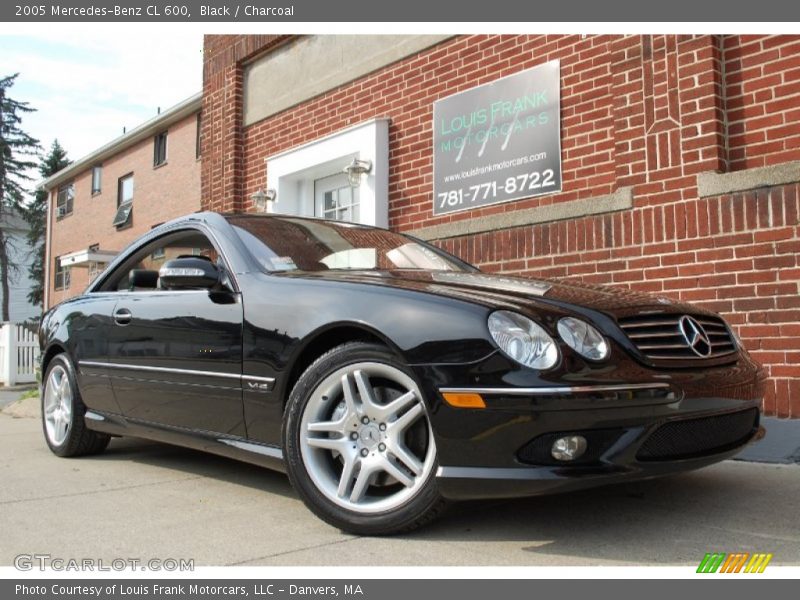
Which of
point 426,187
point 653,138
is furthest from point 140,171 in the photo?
point 653,138

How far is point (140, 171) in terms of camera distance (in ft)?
70.3

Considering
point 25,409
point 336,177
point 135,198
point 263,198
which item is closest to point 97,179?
point 135,198

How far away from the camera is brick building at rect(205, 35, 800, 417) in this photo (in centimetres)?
488

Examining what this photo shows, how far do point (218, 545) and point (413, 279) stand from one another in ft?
4.17

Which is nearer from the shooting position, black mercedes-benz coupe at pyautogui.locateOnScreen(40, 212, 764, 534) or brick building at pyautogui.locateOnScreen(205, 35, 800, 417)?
black mercedes-benz coupe at pyautogui.locateOnScreen(40, 212, 764, 534)

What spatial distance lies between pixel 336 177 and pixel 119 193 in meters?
15.8

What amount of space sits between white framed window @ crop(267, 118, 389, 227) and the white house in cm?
3852

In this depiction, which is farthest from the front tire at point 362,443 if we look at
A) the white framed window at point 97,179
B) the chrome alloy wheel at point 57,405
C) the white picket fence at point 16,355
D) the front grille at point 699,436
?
the white framed window at point 97,179

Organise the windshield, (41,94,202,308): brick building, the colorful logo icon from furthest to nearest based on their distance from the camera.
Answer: (41,94,202,308): brick building < the windshield < the colorful logo icon

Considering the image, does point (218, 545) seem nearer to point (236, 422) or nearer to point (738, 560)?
point (236, 422)

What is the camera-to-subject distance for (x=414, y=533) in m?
2.73

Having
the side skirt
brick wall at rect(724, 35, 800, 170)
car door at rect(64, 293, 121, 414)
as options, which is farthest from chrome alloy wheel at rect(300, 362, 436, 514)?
brick wall at rect(724, 35, 800, 170)

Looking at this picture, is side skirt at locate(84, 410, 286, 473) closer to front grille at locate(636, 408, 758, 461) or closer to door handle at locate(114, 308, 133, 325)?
door handle at locate(114, 308, 133, 325)

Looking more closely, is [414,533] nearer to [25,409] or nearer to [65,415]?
[65,415]
